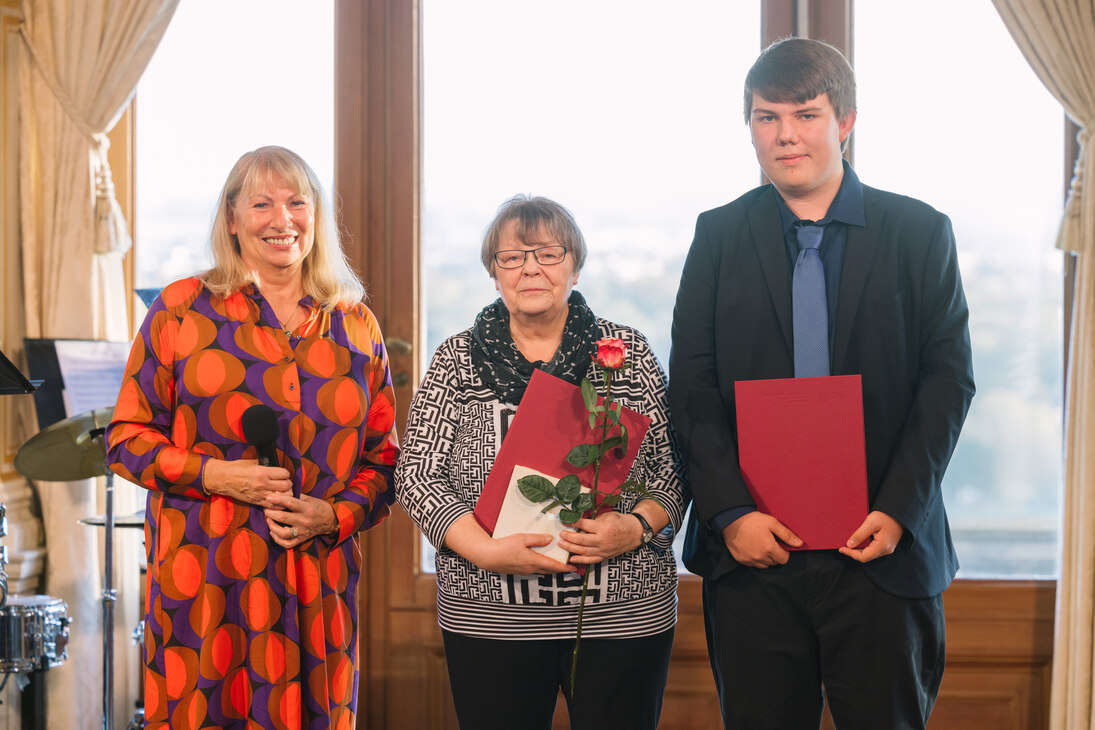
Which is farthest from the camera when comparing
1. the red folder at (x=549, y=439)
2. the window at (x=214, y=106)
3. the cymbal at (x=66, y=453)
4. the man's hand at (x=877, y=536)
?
the window at (x=214, y=106)

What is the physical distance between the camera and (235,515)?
5.58 feet

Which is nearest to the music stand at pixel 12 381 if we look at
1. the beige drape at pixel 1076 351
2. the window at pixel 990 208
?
the window at pixel 990 208

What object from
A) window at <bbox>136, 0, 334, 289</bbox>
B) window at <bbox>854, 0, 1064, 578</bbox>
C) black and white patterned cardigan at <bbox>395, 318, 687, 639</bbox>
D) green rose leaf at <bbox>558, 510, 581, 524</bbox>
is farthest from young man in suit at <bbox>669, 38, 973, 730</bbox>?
window at <bbox>136, 0, 334, 289</bbox>

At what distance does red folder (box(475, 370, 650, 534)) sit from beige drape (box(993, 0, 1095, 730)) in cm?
146

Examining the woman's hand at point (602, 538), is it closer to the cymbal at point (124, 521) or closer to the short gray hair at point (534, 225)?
the short gray hair at point (534, 225)

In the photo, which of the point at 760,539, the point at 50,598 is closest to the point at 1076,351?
the point at 760,539

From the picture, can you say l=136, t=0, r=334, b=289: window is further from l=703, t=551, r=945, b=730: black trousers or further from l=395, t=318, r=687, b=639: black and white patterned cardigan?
l=703, t=551, r=945, b=730: black trousers

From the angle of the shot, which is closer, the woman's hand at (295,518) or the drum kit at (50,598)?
the woman's hand at (295,518)

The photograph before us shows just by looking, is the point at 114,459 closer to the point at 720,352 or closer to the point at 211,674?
the point at 211,674

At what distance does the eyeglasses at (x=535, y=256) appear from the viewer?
5.54 feet

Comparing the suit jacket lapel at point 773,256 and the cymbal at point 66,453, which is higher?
the suit jacket lapel at point 773,256

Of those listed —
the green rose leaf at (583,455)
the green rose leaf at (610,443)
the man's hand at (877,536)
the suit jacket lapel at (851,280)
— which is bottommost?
the man's hand at (877,536)

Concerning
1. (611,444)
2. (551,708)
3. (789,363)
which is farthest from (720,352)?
(551,708)

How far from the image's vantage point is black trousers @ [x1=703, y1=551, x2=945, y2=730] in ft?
5.00
